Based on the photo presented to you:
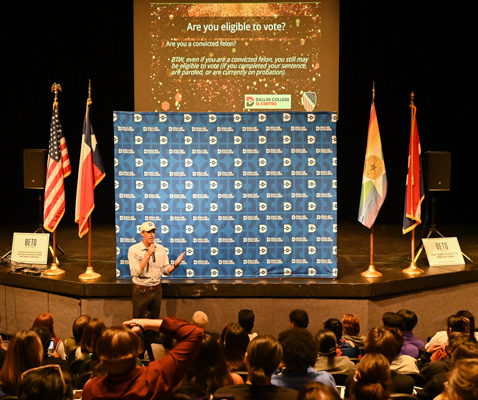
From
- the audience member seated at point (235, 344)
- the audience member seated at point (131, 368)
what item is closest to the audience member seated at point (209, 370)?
the audience member seated at point (131, 368)

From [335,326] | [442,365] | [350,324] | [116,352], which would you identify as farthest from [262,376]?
[350,324]

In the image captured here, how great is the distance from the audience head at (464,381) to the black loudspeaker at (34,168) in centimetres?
638

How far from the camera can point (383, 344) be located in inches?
137

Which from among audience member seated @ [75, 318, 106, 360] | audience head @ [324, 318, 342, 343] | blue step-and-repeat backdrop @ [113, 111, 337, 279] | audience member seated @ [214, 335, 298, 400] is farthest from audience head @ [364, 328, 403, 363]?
blue step-and-repeat backdrop @ [113, 111, 337, 279]

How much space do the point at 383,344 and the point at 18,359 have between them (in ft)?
7.16

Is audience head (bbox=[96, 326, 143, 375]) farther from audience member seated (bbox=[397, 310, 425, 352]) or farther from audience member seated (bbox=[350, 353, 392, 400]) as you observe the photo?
audience member seated (bbox=[397, 310, 425, 352])

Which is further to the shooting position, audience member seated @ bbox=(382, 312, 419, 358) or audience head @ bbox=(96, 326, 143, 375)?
audience member seated @ bbox=(382, 312, 419, 358)

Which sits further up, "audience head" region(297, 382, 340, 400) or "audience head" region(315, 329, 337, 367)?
"audience head" region(297, 382, 340, 400)

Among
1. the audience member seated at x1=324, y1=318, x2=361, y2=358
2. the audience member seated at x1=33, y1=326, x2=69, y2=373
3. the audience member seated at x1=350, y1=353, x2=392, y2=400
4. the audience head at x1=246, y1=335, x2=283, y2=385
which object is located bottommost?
the audience member seated at x1=324, y1=318, x2=361, y2=358

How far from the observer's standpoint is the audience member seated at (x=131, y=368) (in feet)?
7.68

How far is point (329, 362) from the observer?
3.75 meters

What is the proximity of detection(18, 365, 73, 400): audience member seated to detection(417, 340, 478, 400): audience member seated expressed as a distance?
2096 millimetres

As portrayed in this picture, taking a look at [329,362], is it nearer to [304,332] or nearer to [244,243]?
[304,332]

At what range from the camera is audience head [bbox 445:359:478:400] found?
2346 millimetres
